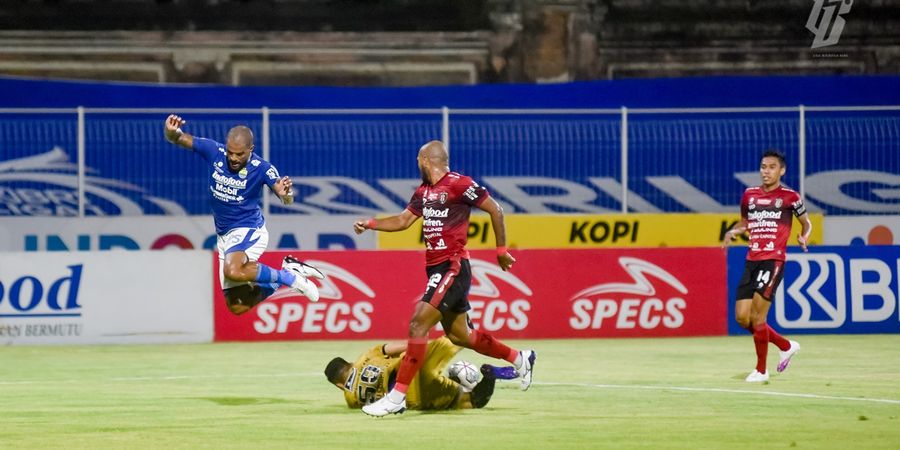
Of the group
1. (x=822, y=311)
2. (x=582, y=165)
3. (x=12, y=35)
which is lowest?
(x=822, y=311)

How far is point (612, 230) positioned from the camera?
24266 millimetres

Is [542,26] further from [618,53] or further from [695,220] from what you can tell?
[695,220]

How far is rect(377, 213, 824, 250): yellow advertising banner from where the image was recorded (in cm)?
2408

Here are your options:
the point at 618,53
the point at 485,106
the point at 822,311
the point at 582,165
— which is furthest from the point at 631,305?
the point at 618,53

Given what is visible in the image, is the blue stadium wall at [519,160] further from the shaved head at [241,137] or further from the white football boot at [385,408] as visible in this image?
the white football boot at [385,408]

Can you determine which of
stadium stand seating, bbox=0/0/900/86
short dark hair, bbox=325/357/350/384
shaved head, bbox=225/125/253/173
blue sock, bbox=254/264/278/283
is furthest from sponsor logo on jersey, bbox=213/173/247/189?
stadium stand seating, bbox=0/0/900/86

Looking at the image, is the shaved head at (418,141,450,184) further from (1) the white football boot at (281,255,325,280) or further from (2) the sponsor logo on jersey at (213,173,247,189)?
(1) the white football boot at (281,255,325,280)

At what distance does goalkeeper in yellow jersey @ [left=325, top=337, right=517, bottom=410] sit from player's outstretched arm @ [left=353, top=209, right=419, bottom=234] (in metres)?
1.08

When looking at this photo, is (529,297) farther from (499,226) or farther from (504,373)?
(499,226)

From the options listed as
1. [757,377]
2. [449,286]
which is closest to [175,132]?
[449,286]

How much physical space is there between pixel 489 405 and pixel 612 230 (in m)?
11.7

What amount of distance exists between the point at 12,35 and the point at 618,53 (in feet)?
42.3

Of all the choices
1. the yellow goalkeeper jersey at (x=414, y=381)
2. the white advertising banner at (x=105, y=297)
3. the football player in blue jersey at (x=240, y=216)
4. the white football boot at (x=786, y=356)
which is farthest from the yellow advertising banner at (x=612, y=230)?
the yellow goalkeeper jersey at (x=414, y=381)

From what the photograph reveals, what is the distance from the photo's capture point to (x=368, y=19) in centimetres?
3412
